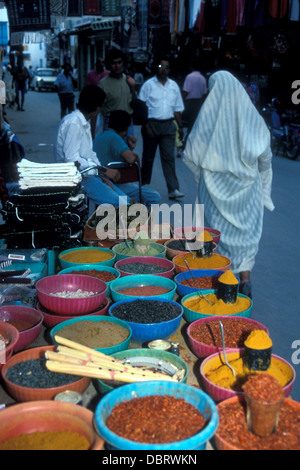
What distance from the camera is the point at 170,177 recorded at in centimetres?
626

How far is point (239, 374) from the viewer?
1.36 m

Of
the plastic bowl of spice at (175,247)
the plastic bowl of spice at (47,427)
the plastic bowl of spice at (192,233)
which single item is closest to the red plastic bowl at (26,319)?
the plastic bowl of spice at (47,427)

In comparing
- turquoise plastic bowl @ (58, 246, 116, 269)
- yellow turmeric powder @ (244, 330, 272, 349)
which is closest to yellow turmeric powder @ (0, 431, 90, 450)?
yellow turmeric powder @ (244, 330, 272, 349)

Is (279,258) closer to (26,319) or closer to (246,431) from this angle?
(26,319)

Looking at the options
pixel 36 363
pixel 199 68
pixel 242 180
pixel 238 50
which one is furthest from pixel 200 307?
pixel 199 68

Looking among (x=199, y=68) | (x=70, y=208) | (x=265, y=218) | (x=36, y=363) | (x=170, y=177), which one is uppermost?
(x=199, y=68)

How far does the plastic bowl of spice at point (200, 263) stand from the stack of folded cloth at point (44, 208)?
58 cm

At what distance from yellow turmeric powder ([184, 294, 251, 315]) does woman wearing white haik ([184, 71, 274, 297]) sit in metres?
0.97

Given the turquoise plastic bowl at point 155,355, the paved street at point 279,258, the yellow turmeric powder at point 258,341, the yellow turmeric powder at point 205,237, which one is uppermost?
the yellow turmeric powder at point 258,341

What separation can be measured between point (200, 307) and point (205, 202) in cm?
143

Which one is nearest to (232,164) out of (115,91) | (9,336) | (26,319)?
(26,319)

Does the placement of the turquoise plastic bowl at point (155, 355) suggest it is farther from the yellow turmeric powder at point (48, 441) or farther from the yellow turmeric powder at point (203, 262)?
the yellow turmeric powder at point (203, 262)

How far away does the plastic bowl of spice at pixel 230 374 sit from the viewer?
128 cm
